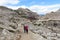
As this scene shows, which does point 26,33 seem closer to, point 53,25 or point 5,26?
point 5,26

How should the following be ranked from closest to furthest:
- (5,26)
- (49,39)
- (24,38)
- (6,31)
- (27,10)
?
(24,38)
(6,31)
(5,26)
(49,39)
(27,10)

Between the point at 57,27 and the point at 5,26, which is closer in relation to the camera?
the point at 5,26

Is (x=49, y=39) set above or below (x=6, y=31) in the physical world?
below

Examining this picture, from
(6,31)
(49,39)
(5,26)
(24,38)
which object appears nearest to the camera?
(24,38)

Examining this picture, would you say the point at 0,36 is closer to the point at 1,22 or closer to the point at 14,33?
the point at 14,33

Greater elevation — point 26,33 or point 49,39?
point 26,33

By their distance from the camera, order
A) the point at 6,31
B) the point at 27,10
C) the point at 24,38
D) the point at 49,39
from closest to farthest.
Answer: the point at 24,38, the point at 6,31, the point at 49,39, the point at 27,10

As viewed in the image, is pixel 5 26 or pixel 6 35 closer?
pixel 6 35

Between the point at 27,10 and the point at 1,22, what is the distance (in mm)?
11630

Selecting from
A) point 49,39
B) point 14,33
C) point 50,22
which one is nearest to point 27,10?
point 50,22

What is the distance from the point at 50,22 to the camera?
58.9ft

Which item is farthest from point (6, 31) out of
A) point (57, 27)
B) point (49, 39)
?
point (57, 27)

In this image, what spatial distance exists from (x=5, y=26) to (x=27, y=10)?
12.0 metres

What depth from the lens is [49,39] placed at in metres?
12.6
